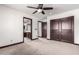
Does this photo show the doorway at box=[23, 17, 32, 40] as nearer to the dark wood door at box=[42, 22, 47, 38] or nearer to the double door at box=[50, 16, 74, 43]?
the dark wood door at box=[42, 22, 47, 38]

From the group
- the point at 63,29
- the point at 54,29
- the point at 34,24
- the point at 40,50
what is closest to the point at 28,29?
the point at 34,24

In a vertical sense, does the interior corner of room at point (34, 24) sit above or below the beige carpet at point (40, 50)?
above

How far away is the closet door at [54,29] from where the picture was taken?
6.47 metres

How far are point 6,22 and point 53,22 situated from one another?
4209mm

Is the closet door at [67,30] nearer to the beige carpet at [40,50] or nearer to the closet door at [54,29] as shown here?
the closet door at [54,29]

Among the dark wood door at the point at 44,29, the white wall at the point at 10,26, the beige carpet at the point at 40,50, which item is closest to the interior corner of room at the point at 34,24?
the white wall at the point at 10,26

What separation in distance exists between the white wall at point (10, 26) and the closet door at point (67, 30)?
3441 mm

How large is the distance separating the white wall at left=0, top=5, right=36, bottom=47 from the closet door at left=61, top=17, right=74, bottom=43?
344 cm

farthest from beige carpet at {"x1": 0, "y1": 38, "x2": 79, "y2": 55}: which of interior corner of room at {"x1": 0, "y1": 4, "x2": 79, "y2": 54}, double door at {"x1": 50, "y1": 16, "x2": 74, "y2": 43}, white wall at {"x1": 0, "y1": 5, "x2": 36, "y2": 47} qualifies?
double door at {"x1": 50, "y1": 16, "x2": 74, "y2": 43}

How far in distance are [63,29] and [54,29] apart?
38.0 inches

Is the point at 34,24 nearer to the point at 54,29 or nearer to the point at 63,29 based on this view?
the point at 54,29

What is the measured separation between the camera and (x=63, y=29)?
19.6 feet
